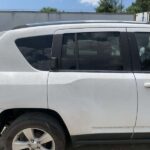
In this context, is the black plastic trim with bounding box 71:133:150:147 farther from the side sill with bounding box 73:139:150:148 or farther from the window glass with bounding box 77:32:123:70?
the window glass with bounding box 77:32:123:70

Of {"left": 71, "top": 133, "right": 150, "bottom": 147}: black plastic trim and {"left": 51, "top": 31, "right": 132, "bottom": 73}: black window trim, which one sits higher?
{"left": 51, "top": 31, "right": 132, "bottom": 73}: black window trim

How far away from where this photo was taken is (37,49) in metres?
4.70

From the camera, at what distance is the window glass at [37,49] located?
4.67 metres

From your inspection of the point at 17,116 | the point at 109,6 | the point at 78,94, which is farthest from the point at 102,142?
the point at 109,6

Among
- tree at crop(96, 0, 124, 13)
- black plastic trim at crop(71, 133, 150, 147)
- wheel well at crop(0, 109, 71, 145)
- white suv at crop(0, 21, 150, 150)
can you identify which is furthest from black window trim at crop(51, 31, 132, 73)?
tree at crop(96, 0, 124, 13)

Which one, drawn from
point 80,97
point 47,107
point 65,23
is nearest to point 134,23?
point 65,23

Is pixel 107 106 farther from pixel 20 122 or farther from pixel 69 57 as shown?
pixel 20 122

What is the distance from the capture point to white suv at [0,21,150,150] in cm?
457

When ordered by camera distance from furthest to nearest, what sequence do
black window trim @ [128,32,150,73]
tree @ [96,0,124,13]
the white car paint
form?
tree @ [96,0,124,13]
black window trim @ [128,32,150,73]
the white car paint

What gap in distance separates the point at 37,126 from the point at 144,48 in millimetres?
1534

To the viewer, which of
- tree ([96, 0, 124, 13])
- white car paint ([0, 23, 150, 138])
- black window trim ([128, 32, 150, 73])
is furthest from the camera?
tree ([96, 0, 124, 13])

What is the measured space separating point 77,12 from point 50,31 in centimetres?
2883

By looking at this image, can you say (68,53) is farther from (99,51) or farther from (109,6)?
(109,6)

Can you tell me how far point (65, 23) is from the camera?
16.0ft
